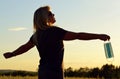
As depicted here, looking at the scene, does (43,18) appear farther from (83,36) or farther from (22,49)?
(22,49)

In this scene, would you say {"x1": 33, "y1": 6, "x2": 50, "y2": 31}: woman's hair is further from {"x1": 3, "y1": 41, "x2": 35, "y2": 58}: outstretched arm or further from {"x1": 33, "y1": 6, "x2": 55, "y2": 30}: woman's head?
{"x1": 3, "y1": 41, "x2": 35, "y2": 58}: outstretched arm

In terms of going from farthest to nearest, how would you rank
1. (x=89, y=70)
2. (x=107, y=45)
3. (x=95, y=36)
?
1. (x=89, y=70)
2. (x=107, y=45)
3. (x=95, y=36)

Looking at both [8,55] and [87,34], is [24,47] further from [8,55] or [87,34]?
[87,34]

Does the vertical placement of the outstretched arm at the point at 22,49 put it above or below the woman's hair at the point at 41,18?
below

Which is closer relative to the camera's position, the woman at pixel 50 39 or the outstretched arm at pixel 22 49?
the woman at pixel 50 39

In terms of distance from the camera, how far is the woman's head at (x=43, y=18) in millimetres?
6055

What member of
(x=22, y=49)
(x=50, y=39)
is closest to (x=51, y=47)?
(x=50, y=39)

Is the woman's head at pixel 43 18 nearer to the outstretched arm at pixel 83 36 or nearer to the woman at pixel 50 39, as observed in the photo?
the woman at pixel 50 39

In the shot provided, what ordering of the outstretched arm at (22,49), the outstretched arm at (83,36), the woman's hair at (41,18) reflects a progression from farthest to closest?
the outstretched arm at (22,49) < the woman's hair at (41,18) < the outstretched arm at (83,36)

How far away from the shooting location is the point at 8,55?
7.02m

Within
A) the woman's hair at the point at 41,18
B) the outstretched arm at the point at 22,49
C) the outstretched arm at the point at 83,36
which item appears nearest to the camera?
the outstretched arm at the point at 83,36

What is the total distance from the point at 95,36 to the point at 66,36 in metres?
0.40

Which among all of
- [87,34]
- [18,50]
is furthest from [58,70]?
[18,50]

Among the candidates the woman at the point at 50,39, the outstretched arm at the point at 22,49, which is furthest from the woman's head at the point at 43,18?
the outstretched arm at the point at 22,49
